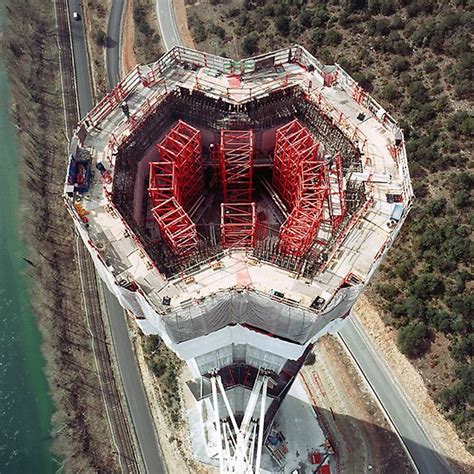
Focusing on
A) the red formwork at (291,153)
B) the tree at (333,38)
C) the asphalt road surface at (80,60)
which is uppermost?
the asphalt road surface at (80,60)

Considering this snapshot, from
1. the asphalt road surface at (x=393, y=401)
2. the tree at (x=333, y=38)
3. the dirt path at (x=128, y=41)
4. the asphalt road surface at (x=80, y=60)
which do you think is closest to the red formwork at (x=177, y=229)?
the asphalt road surface at (x=393, y=401)

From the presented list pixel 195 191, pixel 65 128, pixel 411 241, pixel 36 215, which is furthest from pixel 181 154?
pixel 65 128

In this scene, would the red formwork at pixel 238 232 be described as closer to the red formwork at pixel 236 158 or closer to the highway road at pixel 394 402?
the red formwork at pixel 236 158

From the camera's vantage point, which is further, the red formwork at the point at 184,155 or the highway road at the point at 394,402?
the highway road at the point at 394,402

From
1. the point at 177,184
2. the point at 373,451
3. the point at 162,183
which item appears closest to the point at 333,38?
the point at 177,184

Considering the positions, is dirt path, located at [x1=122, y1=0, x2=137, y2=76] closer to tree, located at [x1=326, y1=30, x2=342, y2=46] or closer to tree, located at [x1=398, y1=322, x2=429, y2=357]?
tree, located at [x1=326, y1=30, x2=342, y2=46]

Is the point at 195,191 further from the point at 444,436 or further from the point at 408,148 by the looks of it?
the point at 444,436
